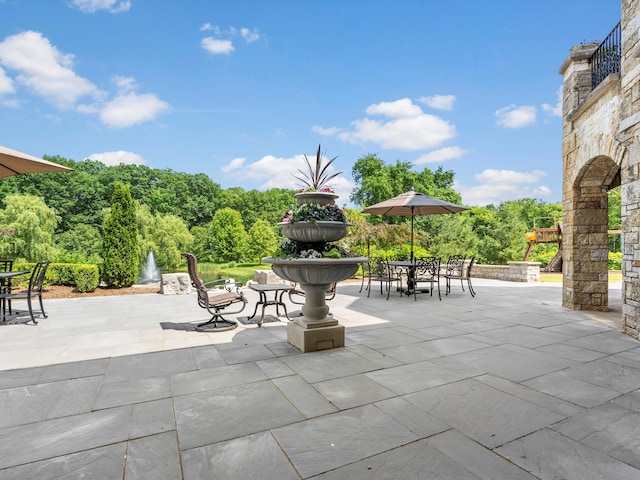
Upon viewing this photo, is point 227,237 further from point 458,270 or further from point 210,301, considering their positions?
point 210,301

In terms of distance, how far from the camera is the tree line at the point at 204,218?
12266 millimetres

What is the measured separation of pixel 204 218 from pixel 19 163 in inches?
1195

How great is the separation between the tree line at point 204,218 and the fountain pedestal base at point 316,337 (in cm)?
766

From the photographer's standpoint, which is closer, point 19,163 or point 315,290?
point 315,290

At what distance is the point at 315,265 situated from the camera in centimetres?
343

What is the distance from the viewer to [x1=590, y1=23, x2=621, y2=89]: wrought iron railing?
5078mm

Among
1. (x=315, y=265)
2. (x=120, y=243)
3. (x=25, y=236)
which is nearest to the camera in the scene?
(x=315, y=265)

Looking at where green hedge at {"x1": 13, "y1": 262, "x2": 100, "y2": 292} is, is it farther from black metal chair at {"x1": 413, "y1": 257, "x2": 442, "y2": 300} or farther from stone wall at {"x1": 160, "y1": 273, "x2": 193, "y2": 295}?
black metal chair at {"x1": 413, "y1": 257, "x2": 442, "y2": 300}

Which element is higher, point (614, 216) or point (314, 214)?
point (614, 216)

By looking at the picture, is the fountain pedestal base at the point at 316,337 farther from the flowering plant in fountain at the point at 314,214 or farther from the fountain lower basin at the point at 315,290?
the flowering plant in fountain at the point at 314,214

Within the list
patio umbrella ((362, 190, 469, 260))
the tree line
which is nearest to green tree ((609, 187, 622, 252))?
the tree line

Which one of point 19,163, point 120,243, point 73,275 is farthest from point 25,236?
point 19,163

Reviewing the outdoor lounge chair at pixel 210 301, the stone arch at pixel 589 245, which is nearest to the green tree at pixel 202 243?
the outdoor lounge chair at pixel 210 301

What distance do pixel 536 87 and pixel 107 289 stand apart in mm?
14430
